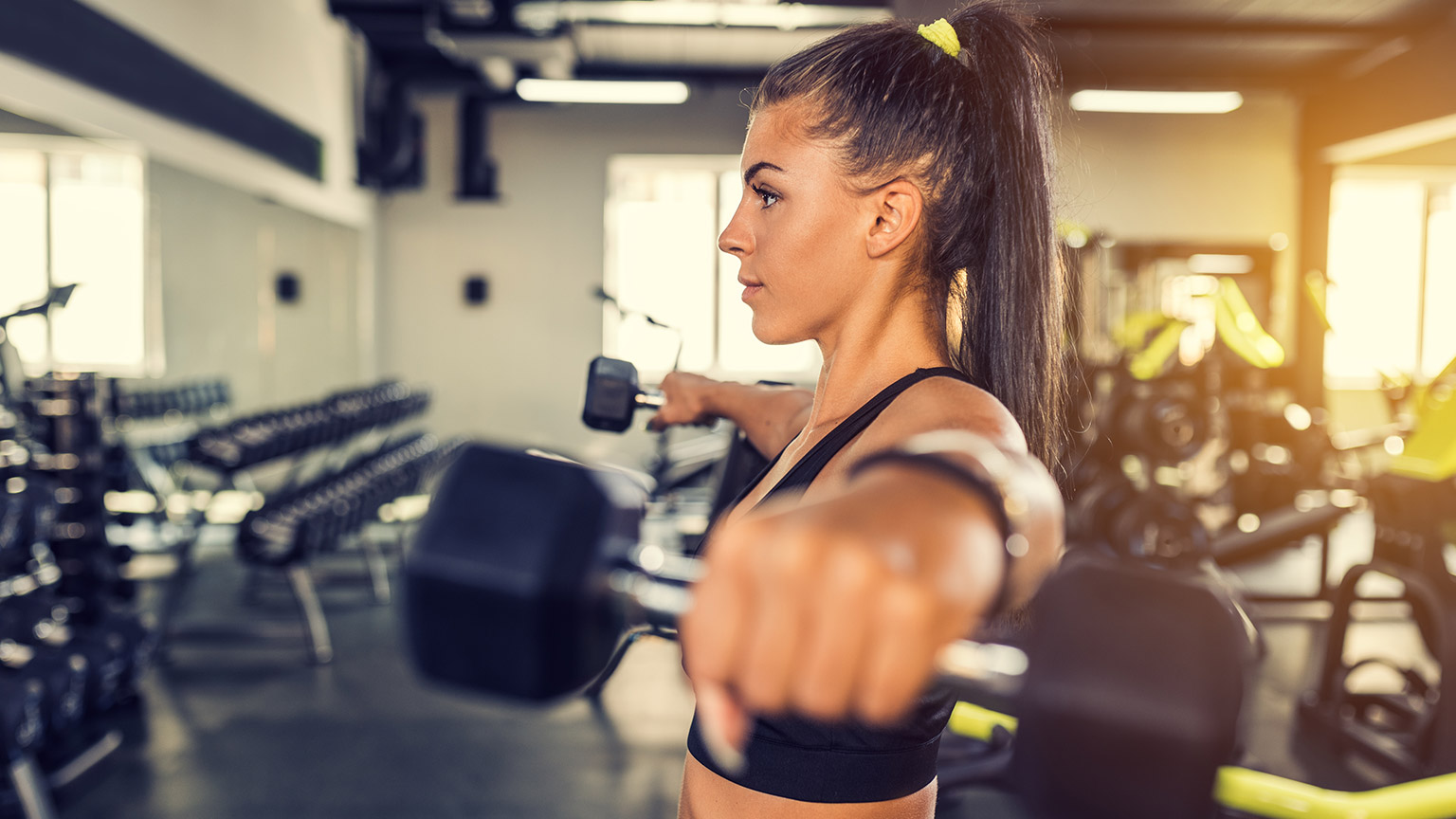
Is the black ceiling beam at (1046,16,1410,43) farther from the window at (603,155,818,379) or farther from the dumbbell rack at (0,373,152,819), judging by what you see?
the dumbbell rack at (0,373,152,819)

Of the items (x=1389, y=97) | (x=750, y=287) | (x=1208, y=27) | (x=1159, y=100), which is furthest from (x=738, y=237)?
(x=1389, y=97)

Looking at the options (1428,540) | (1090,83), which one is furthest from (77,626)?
(1090,83)

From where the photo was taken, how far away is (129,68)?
339 centimetres

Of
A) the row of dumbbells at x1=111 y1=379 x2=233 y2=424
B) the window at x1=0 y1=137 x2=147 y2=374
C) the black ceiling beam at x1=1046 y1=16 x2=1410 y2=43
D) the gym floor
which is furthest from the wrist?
the black ceiling beam at x1=1046 y1=16 x2=1410 y2=43

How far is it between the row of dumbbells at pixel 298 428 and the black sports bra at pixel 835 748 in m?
2.81

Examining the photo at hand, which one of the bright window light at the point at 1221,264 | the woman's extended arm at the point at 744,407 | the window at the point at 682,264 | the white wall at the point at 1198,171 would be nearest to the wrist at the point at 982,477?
the woman's extended arm at the point at 744,407

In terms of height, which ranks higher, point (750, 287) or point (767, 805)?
point (750, 287)

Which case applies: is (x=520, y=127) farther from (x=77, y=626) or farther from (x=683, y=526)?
(x=77, y=626)

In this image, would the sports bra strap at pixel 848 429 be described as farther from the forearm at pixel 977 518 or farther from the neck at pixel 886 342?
the forearm at pixel 977 518

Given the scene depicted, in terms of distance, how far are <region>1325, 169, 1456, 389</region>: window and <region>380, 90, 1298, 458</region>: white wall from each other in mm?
1198

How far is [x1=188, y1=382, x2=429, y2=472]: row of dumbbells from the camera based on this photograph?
9.86ft

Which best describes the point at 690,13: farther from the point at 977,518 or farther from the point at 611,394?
the point at 977,518

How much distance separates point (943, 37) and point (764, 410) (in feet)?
2.13

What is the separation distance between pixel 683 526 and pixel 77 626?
2269 mm
